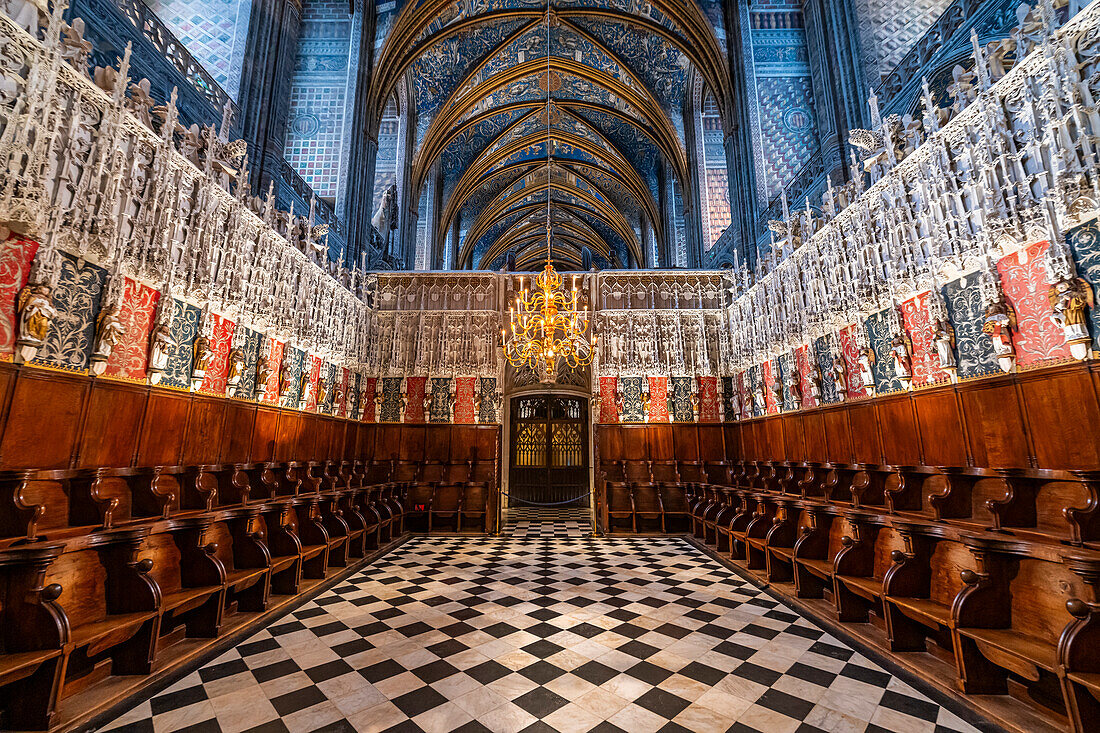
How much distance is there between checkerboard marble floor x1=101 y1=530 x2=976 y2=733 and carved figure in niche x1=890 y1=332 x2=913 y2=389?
3619 mm

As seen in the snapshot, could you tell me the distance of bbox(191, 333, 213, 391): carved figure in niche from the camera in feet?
21.0

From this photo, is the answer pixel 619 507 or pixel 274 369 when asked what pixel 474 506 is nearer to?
→ pixel 619 507

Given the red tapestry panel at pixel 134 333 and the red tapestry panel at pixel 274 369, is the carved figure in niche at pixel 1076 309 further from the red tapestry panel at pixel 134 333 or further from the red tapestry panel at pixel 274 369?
the red tapestry panel at pixel 274 369

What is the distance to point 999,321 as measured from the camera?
15.6 ft

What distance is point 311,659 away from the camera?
3635 millimetres

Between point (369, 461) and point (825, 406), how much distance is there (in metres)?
10.1

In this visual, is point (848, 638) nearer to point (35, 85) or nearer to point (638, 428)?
point (638, 428)

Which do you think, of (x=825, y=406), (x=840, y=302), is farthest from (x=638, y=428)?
(x=840, y=302)

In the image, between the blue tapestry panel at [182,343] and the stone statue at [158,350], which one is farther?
the blue tapestry panel at [182,343]

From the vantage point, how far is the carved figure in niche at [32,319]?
413 cm

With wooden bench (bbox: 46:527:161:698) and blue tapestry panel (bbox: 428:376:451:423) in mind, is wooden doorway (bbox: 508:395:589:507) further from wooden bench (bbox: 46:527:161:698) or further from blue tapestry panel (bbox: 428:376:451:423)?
wooden bench (bbox: 46:527:161:698)

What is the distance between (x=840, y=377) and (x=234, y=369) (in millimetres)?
10013

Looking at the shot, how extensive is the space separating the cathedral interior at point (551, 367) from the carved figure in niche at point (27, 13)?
31 millimetres

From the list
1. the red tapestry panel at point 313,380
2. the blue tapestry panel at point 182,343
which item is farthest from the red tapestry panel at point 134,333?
the red tapestry panel at point 313,380
